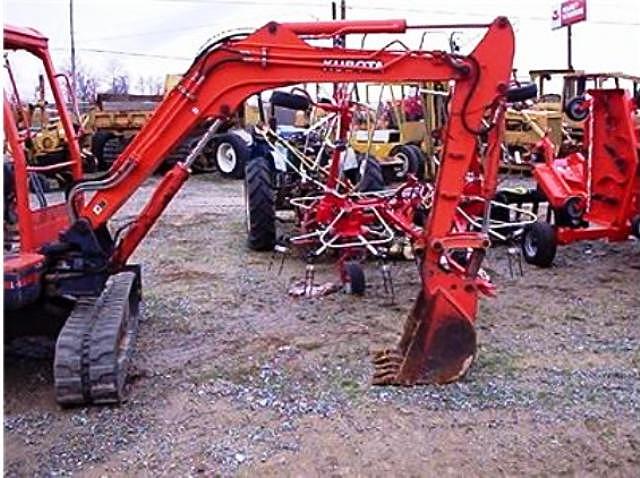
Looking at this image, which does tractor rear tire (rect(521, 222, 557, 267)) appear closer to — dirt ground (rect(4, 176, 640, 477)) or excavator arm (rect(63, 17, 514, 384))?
dirt ground (rect(4, 176, 640, 477))

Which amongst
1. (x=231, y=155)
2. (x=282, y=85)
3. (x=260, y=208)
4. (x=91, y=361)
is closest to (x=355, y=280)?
(x=260, y=208)

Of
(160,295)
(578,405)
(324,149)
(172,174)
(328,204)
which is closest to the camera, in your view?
(578,405)

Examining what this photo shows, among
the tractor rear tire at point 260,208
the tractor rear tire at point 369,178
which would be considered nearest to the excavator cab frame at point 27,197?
the tractor rear tire at point 260,208

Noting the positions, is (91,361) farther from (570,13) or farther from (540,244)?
(570,13)

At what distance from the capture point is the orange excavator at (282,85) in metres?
4.47

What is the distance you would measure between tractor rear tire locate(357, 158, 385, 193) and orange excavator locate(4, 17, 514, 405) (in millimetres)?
4040

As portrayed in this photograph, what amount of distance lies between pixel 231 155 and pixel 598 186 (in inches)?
408

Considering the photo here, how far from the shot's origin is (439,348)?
14.7 feet

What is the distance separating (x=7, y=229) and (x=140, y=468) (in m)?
1.88

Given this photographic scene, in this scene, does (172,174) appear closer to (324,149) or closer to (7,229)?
(7,229)

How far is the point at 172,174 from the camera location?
5137 mm

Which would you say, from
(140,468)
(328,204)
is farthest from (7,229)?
(328,204)

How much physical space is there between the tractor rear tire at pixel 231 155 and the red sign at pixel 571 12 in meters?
13.6

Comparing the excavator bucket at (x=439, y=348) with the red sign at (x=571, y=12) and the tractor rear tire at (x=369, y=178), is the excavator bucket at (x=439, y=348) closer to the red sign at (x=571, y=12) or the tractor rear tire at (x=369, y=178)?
Result: the tractor rear tire at (x=369, y=178)
